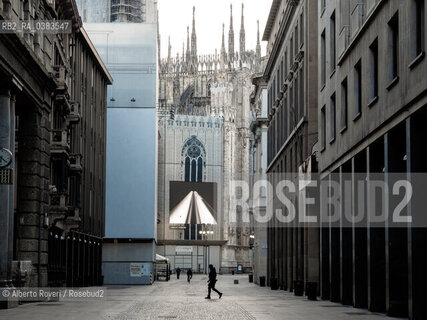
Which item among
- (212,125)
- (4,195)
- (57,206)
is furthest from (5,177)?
(212,125)

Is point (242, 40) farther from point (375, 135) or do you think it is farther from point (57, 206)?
point (375, 135)

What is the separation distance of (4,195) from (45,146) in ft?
20.0

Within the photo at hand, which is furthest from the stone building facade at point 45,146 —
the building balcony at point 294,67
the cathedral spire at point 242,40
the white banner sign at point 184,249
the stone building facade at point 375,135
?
the cathedral spire at point 242,40

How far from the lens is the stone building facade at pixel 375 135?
2084cm

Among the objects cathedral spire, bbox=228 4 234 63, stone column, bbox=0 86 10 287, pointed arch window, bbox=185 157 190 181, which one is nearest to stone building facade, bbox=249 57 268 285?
stone column, bbox=0 86 10 287

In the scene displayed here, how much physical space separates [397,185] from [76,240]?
2895 cm

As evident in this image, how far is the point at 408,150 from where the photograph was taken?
21.2 m

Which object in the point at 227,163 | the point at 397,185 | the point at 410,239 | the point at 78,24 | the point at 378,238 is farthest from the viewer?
the point at 227,163

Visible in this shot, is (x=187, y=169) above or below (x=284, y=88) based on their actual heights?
below

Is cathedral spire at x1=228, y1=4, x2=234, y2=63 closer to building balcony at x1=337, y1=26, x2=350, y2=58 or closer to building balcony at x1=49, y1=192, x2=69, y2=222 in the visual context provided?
building balcony at x1=49, y1=192, x2=69, y2=222

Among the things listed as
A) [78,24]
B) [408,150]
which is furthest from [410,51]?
[78,24]

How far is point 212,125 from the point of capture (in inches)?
5108

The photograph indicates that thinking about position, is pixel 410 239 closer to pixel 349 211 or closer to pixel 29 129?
pixel 349 211

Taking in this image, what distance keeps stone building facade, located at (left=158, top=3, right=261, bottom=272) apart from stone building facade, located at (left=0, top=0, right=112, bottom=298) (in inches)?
2792
